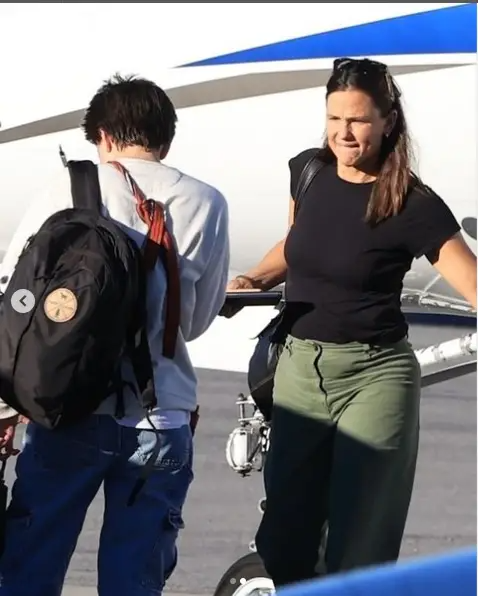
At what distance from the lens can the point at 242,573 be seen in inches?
162

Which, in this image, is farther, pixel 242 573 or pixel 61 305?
pixel 242 573

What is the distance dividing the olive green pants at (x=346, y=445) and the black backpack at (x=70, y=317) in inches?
21.0

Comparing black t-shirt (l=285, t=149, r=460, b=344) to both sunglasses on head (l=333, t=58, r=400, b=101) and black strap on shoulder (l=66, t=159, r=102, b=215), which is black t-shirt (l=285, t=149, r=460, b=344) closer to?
sunglasses on head (l=333, t=58, r=400, b=101)

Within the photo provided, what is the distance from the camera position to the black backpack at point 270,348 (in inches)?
135

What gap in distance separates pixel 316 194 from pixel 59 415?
88 centimetres

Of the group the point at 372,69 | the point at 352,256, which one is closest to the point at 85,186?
the point at 352,256

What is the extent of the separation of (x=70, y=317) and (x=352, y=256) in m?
0.74

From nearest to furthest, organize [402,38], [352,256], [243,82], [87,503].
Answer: [87,503] < [352,256] < [402,38] < [243,82]

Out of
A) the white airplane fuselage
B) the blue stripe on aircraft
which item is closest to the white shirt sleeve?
→ the white airplane fuselage

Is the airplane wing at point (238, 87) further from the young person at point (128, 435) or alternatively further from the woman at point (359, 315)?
the young person at point (128, 435)

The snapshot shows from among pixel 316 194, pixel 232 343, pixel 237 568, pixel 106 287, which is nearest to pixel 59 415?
pixel 106 287

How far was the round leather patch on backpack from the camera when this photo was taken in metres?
2.90

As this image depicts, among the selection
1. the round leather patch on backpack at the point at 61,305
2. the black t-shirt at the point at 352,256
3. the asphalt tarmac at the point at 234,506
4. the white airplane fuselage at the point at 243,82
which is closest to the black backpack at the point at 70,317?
the round leather patch on backpack at the point at 61,305

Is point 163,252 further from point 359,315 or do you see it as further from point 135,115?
point 359,315
